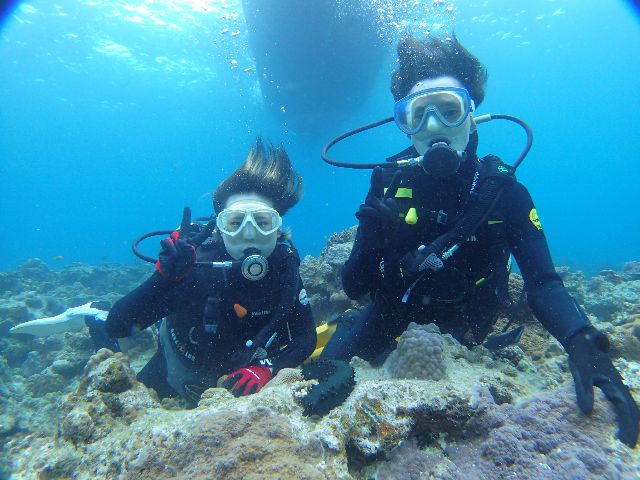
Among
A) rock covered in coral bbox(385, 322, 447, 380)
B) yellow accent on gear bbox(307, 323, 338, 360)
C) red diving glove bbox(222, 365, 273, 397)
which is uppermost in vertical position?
yellow accent on gear bbox(307, 323, 338, 360)

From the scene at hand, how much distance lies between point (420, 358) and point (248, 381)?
1.38m

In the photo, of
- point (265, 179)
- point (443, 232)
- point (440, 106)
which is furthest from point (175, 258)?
point (440, 106)

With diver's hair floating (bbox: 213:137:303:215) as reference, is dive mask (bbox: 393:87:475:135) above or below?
above

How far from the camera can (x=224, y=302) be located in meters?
3.58

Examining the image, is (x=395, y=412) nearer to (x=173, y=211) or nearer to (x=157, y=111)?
(x=157, y=111)

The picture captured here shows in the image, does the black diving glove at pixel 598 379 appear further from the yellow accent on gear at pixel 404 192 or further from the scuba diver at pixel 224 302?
the scuba diver at pixel 224 302

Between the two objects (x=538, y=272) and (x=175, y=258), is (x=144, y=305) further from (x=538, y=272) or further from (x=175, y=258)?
(x=538, y=272)

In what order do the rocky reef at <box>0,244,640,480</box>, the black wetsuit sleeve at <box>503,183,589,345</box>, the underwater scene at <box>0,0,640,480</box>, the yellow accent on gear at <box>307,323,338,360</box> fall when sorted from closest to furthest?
the rocky reef at <box>0,244,640,480</box>
the underwater scene at <box>0,0,640,480</box>
the black wetsuit sleeve at <box>503,183,589,345</box>
the yellow accent on gear at <box>307,323,338,360</box>

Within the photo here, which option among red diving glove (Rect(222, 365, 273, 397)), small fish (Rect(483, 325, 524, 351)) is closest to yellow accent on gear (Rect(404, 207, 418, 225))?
small fish (Rect(483, 325, 524, 351))

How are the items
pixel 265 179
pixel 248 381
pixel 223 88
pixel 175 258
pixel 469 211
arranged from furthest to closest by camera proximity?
pixel 223 88 → pixel 265 179 → pixel 175 258 → pixel 469 211 → pixel 248 381

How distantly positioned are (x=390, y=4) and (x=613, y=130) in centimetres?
10968

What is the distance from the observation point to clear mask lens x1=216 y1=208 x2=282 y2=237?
371cm

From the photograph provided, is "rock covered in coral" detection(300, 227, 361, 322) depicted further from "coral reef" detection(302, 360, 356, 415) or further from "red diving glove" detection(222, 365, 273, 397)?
"coral reef" detection(302, 360, 356, 415)

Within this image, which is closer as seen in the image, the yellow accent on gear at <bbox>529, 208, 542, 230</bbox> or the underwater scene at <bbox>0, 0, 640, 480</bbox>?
the underwater scene at <bbox>0, 0, 640, 480</bbox>
